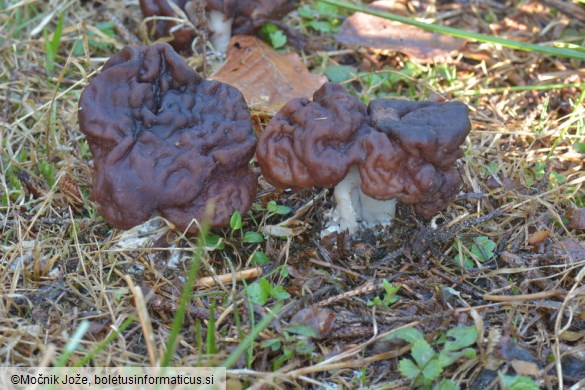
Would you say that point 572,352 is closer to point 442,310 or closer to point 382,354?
point 442,310

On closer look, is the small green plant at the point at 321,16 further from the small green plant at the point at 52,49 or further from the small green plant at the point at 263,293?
the small green plant at the point at 263,293

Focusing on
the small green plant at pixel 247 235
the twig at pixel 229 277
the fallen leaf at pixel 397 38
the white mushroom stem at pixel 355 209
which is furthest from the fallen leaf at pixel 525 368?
the fallen leaf at pixel 397 38

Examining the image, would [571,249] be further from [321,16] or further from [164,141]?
[321,16]

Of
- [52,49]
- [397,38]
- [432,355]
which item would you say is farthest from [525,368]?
[52,49]

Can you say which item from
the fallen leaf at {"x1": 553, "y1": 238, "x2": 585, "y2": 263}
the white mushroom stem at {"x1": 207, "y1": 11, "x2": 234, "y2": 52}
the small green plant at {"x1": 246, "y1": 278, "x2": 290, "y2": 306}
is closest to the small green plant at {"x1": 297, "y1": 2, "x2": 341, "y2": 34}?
the white mushroom stem at {"x1": 207, "y1": 11, "x2": 234, "y2": 52}

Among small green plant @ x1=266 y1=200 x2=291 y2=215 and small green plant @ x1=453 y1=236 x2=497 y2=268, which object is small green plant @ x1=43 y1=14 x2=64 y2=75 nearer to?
small green plant @ x1=266 y1=200 x2=291 y2=215

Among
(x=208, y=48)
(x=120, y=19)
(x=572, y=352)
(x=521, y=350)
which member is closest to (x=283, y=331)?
(x=521, y=350)

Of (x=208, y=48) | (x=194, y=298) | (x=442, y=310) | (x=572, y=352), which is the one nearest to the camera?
(x=572, y=352)
